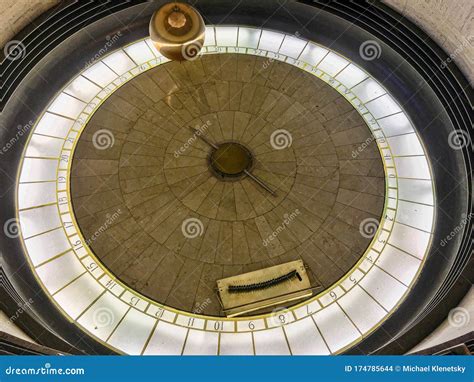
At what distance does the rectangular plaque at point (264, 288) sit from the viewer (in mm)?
7227

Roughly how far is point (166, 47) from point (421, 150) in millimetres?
6177

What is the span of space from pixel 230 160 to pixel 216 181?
21.7 inches

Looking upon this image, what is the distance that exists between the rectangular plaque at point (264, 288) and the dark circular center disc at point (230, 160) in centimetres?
224

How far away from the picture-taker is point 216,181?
857cm

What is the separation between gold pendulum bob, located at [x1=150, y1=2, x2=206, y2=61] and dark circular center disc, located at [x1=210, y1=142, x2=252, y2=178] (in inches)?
90.1

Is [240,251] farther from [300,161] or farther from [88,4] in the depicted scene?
[88,4]

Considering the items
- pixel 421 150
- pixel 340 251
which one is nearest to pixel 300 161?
pixel 340 251

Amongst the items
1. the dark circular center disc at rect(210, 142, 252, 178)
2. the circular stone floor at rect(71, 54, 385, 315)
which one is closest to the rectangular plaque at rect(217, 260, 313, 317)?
the circular stone floor at rect(71, 54, 385, 315)

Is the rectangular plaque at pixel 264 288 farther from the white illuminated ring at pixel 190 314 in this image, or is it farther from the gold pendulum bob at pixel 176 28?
Answer: the gold pendulum bob at pixel 176 28

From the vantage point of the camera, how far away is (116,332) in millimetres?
6984

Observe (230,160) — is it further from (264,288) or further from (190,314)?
(190,314)

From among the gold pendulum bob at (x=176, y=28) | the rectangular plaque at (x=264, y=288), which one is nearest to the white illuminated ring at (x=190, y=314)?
the rectangular plaque at (x=264, y=288)

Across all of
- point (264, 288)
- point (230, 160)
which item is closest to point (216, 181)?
point (230, 160)

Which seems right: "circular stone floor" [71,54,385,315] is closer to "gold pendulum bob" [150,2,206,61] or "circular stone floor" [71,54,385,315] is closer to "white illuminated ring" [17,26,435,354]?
"white illuminated ring" [17,26,435,354]
